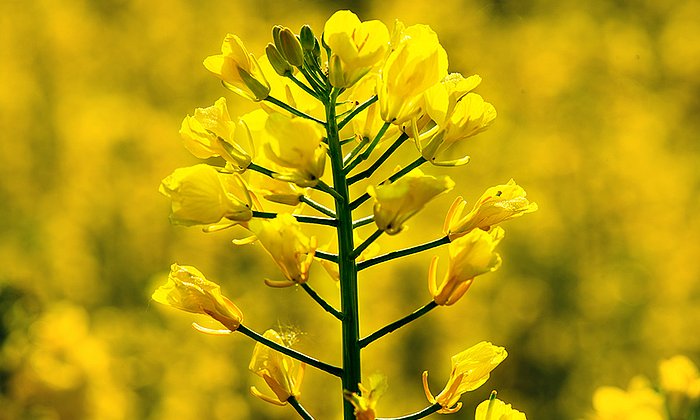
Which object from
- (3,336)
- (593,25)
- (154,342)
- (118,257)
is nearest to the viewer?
(3,336)

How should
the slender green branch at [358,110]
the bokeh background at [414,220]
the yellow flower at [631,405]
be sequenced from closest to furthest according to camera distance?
1. the slender green branch at [358,110]
2. the yellow flower at [631,405]
3. the bokeh background at [414,220]

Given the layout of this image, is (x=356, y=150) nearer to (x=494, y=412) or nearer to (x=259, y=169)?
(x=259, y=169)

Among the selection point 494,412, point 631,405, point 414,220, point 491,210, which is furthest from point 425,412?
point 414,220

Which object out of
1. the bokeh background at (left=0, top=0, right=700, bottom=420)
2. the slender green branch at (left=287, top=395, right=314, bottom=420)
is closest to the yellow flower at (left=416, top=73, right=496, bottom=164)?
the slender green branch at (left=287, top=395, right=314, bottom=420)

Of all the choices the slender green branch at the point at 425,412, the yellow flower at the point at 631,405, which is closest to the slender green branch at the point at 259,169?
the slender green branch at the point at 425,412

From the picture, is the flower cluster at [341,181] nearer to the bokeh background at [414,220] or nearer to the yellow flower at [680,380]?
the yellow flower at [680,380]

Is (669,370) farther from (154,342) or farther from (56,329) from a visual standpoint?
(154,342)

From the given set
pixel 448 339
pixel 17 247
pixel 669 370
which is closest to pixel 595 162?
pixel 448 339
